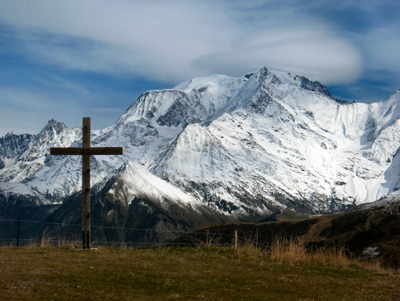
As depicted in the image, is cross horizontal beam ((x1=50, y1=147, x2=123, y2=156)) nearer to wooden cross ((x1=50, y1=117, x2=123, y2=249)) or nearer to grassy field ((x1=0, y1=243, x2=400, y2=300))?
wooden cross ((x1=50, y1=117, x2=123, y2=249))

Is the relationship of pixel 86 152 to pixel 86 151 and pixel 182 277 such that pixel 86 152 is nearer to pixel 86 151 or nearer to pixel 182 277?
pixel 86 151

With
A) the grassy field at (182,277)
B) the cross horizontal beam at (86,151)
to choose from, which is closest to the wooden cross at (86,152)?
the cross horizontal beam at (86,151)

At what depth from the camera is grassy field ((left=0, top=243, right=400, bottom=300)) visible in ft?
50.1

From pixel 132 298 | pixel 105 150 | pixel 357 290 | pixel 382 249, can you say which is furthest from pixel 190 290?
pixel 382 249

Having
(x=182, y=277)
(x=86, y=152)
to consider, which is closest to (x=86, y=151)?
(x=86, y=152)

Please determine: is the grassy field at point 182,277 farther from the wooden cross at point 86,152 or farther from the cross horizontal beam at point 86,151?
the cross horizontal beam at point 86,151

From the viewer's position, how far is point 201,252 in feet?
78.9

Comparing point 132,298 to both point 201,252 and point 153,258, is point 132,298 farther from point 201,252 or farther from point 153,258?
point 201,252

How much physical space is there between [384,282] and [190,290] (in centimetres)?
756

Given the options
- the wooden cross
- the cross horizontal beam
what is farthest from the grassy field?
the cross horizontal beam

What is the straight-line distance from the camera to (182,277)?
17609 millimetres

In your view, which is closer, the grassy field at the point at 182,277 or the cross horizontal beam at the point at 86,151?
the grassy field at the point at 182,277

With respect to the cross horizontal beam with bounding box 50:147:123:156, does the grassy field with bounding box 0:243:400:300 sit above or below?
below

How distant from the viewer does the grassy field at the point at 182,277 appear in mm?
15266
